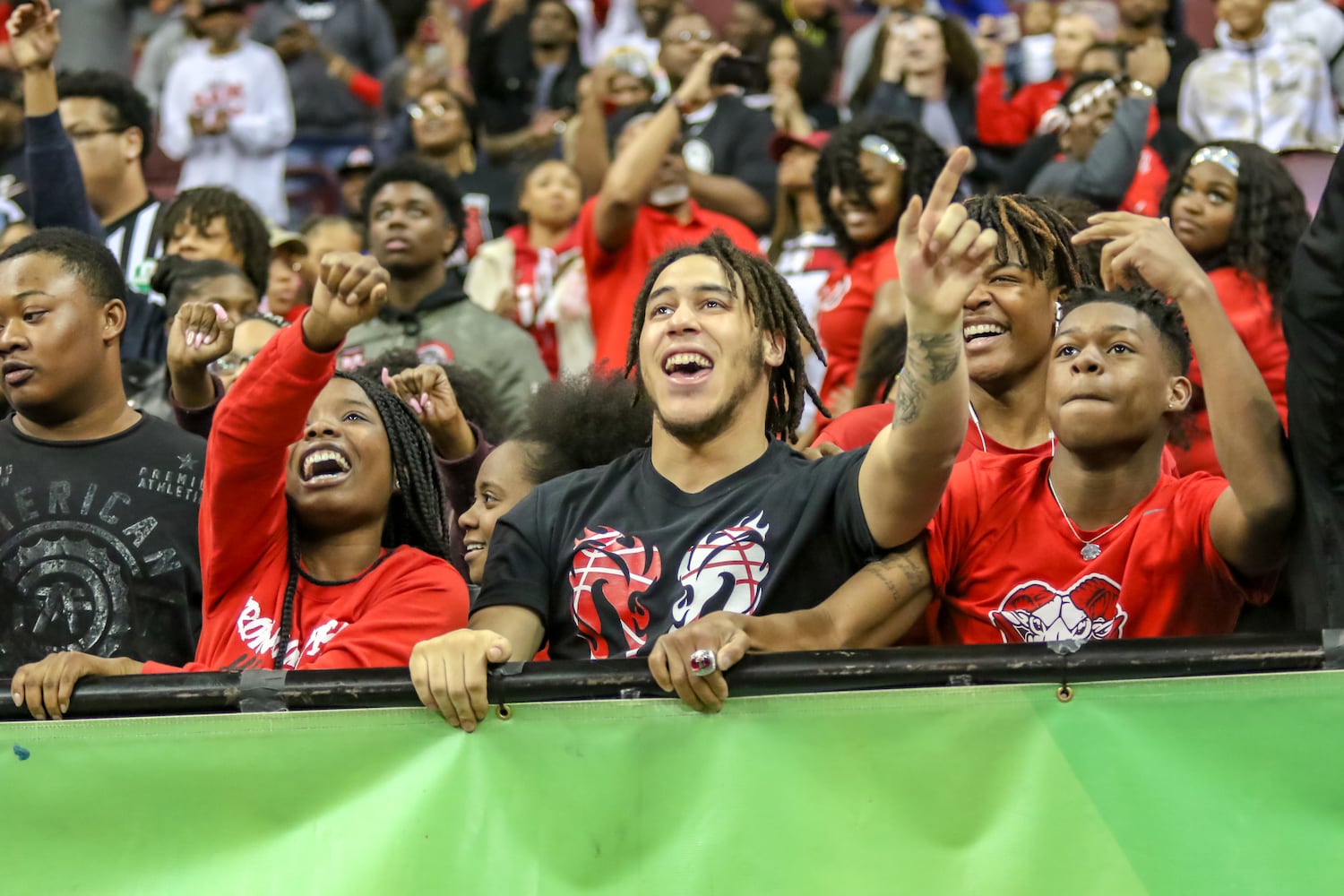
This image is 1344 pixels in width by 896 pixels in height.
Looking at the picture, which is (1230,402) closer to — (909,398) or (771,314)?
(909,398)

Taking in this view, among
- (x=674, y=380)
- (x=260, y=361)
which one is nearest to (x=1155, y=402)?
(x=674, y=380)

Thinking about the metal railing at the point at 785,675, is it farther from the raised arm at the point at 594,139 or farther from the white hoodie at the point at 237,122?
the white hoodie at the point at 237,122

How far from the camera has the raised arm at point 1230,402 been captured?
113 inches

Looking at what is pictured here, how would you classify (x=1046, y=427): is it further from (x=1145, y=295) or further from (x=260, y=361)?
(x=260, y=361)

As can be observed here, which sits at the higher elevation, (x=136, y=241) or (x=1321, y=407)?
(x=136, y=241)

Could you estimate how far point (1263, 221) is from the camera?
5191 mm

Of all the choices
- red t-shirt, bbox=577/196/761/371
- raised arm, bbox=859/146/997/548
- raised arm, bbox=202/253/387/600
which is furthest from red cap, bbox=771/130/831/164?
raised arm, bbox=859/146/997/548

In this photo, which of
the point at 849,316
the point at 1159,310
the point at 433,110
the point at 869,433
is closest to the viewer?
the point at 1159,310

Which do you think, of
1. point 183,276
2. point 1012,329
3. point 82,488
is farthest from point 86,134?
point 1012,329

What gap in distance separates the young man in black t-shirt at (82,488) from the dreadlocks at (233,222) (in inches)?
76.5

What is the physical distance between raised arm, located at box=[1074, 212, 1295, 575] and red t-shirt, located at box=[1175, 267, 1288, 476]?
5.39 feet

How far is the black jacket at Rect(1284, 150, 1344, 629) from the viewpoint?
2.79 metres

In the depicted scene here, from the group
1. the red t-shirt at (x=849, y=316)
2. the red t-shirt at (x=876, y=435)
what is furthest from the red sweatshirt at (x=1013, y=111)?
the red t-shirt at (x=876, y=435)

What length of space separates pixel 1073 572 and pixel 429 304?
3.42 metres
